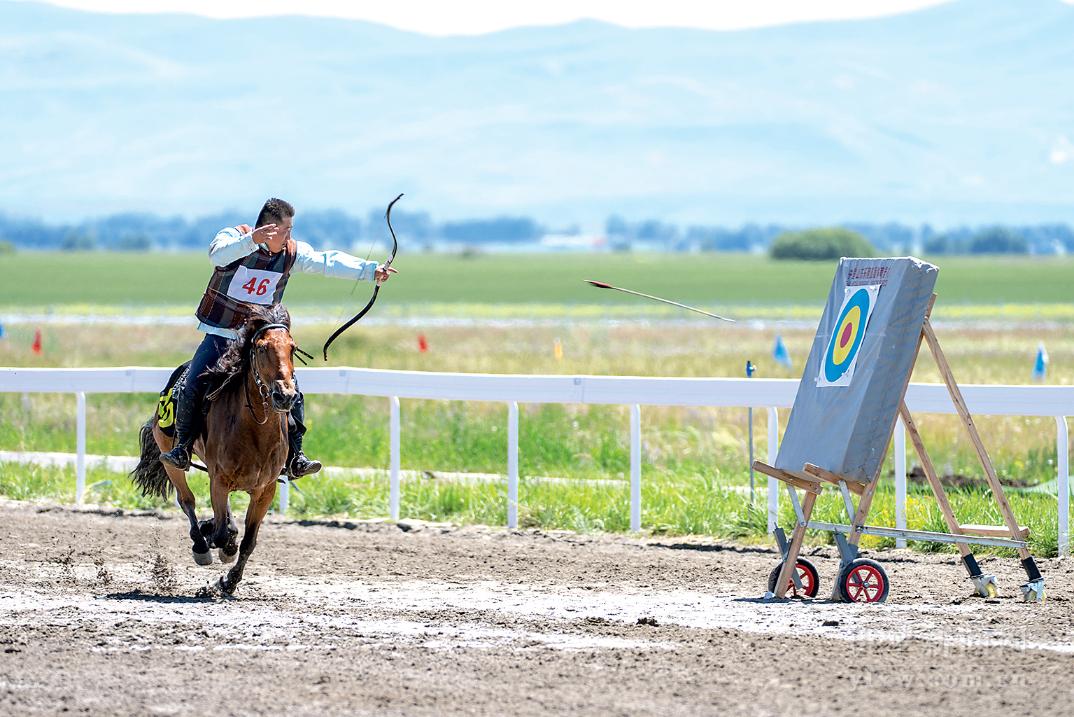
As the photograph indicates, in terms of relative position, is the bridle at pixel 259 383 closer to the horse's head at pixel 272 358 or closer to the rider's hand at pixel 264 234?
the horse's head at pixel 272 358

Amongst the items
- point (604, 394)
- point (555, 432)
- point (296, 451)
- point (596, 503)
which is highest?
point (604, 394)

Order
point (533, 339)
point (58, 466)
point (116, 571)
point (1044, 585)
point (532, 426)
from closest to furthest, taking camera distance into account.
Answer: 1. point (1044, 585)
2. point (116, 571)
3. point (58, 466)
4. point (532, 426)
5. point (533, 339)

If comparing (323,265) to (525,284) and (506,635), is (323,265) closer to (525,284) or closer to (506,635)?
(506,635)

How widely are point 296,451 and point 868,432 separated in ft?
10.9

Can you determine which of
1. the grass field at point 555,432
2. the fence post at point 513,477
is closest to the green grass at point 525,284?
the grass field at point 555,432

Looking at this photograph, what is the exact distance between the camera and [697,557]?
1162 centimetres

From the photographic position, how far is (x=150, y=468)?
1156 centimetres

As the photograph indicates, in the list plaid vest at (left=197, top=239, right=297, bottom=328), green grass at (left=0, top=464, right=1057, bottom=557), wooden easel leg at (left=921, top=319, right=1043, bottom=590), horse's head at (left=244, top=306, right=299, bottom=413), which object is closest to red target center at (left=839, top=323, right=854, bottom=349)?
wooden easel leg at (left=921, top=319, right=1043, bottom=590)

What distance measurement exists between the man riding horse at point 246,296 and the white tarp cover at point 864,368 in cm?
265

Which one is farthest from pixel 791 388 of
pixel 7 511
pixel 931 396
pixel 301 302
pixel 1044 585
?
pixel 301 302

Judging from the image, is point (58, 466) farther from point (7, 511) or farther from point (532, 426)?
point (532, 426)

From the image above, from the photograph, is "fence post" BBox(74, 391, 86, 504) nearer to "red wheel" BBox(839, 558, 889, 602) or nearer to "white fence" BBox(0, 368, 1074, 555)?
"white fence" BBox(0, 368, 1074, 555)

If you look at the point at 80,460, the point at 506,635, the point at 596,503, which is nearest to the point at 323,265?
the point at 506,635

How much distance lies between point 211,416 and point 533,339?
3820 cm
